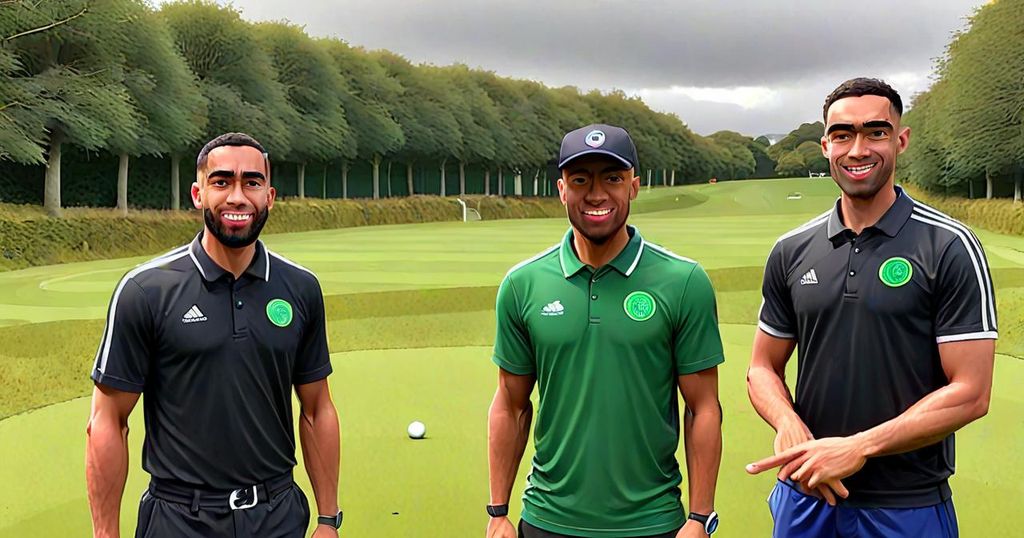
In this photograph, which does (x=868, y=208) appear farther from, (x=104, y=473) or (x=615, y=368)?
(x=104, y=473)

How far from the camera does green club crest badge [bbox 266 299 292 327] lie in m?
3.62

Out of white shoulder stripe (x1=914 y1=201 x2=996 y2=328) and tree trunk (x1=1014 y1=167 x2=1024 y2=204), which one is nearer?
white shoulder stripe (x1=914 y1=201 x2=996 y2=328)

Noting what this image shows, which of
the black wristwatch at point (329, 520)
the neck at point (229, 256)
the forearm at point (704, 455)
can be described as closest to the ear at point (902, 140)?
the forearm at point (704, 455)

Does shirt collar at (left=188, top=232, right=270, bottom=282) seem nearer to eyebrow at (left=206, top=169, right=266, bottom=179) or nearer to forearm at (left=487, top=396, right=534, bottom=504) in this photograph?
eyebrow at (left=206, top=169, right=266, bottom=179)

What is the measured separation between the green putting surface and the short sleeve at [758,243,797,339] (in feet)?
5.90

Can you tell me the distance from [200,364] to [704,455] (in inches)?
83.0

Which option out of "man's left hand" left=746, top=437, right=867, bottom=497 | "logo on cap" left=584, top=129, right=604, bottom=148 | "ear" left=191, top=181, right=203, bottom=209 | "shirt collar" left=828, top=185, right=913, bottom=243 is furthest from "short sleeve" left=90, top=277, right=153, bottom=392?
"shirt collar" left=828, top=185, right=913, bottom=243

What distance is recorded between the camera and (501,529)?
360 centimetres

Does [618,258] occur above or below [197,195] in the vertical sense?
below

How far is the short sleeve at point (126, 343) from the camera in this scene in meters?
3.42

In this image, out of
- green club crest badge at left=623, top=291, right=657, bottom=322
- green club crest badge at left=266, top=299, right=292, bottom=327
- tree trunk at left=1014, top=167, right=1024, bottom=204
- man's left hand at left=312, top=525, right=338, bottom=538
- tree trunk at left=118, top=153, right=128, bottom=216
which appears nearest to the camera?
green club crest badge at left=623, top=291, right=657, bottom=322

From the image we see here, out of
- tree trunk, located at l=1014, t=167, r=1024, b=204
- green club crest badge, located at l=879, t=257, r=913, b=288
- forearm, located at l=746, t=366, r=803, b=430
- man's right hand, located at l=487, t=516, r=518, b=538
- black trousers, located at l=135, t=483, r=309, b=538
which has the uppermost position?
tree trunk, located at l=1014, t=167, r=1024, b=204

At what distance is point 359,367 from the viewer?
9906 mm

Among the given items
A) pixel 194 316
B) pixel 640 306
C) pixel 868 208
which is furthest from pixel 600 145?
pixel 194 316
